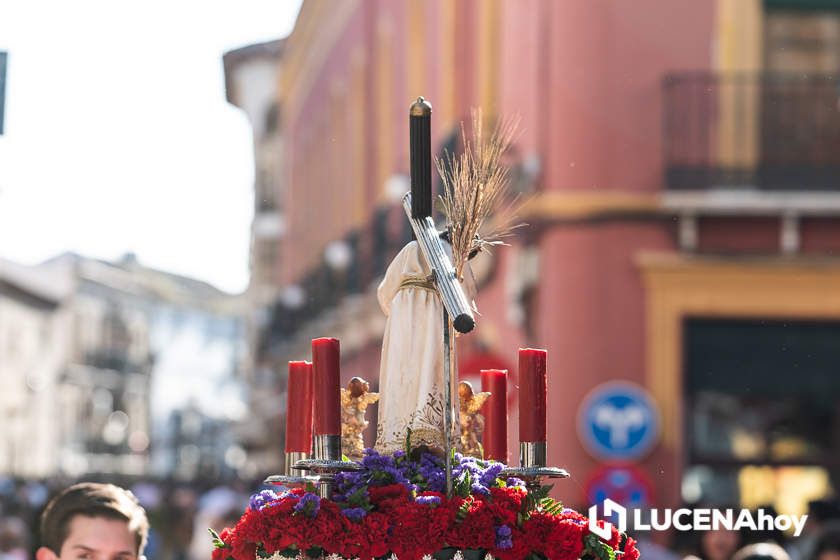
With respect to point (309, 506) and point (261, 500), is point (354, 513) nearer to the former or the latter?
point (309, 506)

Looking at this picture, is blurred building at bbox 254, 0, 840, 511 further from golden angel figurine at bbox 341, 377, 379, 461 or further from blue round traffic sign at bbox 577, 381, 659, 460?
golden angel figurine at bbox 341, 377, 379, 461

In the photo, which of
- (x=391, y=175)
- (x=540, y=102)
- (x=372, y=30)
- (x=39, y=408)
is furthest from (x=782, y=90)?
(x=39, y=408)

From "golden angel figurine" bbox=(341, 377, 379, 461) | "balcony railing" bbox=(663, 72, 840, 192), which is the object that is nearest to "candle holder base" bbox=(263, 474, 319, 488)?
"golden angel figurine" bbox=(341, 377, 379, 461)

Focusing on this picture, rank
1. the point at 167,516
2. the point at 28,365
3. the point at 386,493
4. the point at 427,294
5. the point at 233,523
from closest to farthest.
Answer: the point at 386,493
the point at 427,294
the point at 233,523
the point at 167,516
the point at 28,365

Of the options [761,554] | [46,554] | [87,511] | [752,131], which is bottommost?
[761,554]

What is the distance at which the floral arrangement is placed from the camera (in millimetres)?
4188

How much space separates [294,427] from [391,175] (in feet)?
58.2

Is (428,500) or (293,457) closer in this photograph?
(428,500)

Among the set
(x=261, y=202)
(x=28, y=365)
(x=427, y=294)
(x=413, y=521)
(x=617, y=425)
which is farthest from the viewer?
(x=28, y=365)

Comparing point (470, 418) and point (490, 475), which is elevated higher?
point (470, 418)

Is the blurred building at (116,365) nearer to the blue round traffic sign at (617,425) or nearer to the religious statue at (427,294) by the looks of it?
the blue round traffic sign at (617,425)

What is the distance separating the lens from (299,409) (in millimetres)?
4535

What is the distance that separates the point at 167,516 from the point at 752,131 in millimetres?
10261

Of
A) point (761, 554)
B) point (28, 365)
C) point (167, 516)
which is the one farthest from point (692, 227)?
point (28, 365)
